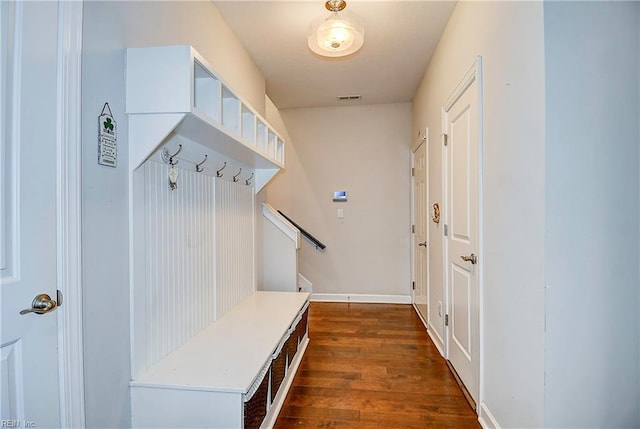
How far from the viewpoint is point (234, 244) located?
2418 millimetres

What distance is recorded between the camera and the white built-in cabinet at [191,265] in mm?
1309

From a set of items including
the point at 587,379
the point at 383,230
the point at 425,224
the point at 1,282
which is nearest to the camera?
the point at 1,282

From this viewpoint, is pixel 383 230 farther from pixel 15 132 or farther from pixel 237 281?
pixel 15 132

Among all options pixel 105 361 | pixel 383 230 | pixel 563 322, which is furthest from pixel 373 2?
pixel 383 230

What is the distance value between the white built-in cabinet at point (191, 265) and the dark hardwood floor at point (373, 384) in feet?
0.61

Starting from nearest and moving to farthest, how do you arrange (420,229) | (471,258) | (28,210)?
(28,210) → (471,258) → (420,229)

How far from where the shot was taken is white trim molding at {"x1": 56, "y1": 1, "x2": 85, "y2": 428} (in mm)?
1037

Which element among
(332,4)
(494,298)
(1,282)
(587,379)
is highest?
(332,4)

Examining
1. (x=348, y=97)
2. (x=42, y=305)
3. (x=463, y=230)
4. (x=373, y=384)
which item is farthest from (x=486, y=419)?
(x=348, y=97)

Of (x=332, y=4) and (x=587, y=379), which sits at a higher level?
(x=332, y=4)

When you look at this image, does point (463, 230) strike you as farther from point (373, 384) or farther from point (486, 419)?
point (373, 384)

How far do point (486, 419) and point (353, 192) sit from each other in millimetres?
3018

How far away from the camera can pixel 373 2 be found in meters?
2.18

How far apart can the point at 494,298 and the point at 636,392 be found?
0.58m
